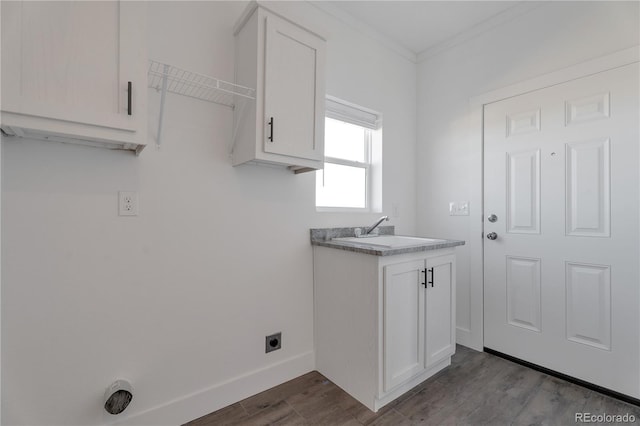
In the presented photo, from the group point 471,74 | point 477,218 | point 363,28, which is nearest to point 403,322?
point 477,218

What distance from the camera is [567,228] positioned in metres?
1.93

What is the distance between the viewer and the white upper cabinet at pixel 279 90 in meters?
1.49

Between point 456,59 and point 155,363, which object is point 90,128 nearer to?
point 155,363

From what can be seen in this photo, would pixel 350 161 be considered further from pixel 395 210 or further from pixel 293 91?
pixel 293 91

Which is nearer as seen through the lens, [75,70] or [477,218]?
[75,70]

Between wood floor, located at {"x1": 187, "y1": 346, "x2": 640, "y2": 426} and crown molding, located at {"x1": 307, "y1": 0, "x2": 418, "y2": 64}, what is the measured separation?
8.81 ft

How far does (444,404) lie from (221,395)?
4.30 ft

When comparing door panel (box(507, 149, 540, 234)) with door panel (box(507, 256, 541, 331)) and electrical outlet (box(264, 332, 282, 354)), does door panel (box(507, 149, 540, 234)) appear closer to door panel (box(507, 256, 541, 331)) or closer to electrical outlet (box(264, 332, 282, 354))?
door panel (box(507, 256, 541, 331))

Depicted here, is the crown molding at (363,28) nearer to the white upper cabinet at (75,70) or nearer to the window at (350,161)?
the window at (350,161)

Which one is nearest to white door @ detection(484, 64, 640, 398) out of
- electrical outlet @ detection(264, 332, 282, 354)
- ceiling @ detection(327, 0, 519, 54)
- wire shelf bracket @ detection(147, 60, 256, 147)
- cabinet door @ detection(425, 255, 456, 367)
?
cabinet door @ detection(425, 255, 456, 367)

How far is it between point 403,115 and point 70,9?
2447 millimetres

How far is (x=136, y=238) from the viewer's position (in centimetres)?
141

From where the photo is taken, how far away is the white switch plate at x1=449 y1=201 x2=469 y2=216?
247cm

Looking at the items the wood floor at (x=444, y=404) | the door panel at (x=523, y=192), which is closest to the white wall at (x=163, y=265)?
the wood floor at (x=444, y=404)
